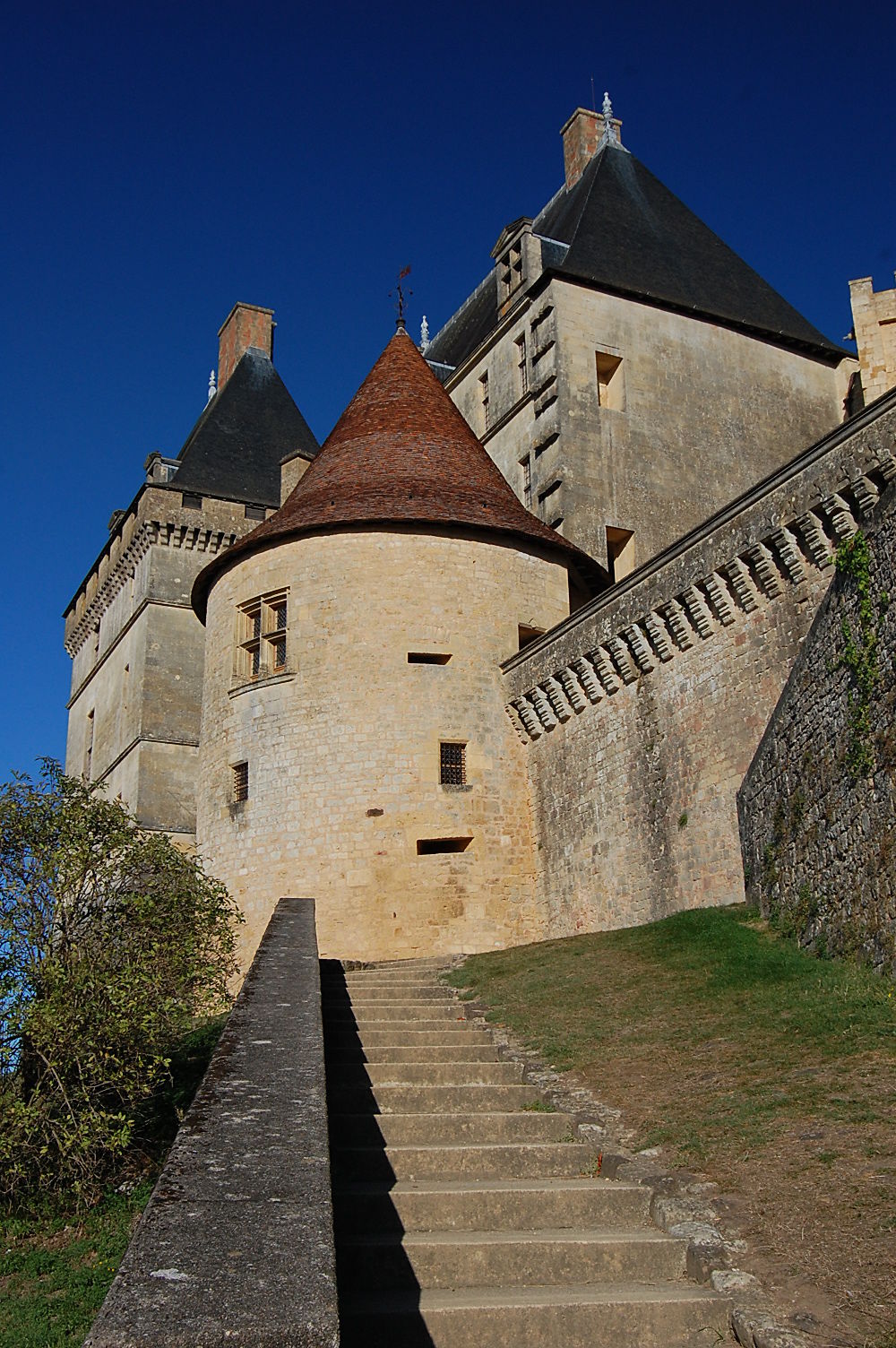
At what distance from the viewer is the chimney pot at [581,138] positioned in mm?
28312

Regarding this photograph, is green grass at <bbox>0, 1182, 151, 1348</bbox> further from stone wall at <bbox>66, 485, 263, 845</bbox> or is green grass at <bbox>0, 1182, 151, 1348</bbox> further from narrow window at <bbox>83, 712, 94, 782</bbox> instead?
narrow window at <bbox>83, 712, 94, 782</bbox>

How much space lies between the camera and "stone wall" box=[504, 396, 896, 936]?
1230 centimetres

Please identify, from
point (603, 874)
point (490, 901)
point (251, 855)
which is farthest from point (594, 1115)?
point (251, 855)

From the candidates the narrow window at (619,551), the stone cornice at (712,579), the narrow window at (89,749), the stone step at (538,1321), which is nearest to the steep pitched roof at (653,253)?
the narrow window at (619,551)

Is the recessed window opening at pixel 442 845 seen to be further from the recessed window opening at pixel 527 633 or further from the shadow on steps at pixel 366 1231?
the shadow on steps at pixel 366 1231

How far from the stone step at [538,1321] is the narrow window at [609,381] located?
20.8 metres

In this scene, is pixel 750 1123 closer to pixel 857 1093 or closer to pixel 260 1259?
pixel 857 1093

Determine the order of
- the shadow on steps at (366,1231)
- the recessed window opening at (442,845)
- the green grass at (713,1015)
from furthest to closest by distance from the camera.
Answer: the recessed window opening at (442,845)
the green grass at (713,1015)
the shadow on steps at (366,1231)

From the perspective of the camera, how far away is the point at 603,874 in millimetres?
15359

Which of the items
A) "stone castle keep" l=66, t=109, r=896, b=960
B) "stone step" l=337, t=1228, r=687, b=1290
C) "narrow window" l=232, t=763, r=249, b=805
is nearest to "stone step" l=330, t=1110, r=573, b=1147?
"stone step" l=337, t=1228, r=687, b=1290

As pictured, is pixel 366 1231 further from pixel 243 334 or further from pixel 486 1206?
pixel 243 334

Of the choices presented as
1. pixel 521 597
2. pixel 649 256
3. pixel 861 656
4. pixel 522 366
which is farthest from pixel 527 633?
pixel 649 256

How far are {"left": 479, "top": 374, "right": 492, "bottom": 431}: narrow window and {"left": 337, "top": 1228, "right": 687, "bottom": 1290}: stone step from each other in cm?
2251

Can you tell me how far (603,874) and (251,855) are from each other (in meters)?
5.04
